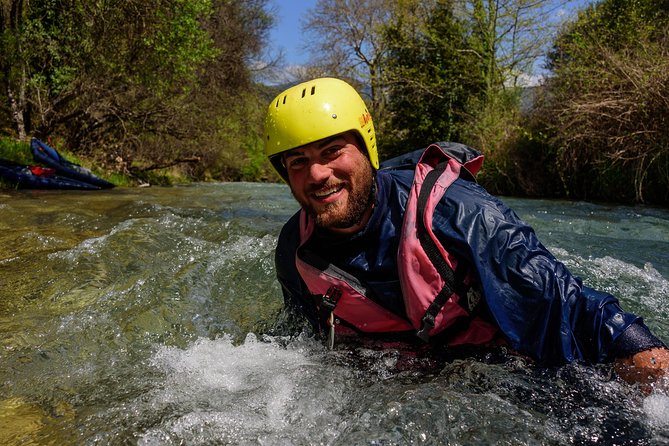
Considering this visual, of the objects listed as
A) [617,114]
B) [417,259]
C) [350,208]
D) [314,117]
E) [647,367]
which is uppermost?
[617,114]

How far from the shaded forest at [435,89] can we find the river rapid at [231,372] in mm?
5609

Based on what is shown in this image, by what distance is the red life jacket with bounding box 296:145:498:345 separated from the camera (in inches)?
88.2

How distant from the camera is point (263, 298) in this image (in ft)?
13.5

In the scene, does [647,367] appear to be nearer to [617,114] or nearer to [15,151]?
[617,114]

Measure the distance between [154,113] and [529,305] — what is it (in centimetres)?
Result: 1349

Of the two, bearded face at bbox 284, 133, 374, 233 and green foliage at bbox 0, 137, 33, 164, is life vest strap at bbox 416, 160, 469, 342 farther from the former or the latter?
green foliage at bbox 0, 137, 33, 164

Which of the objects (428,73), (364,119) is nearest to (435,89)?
(428,73)

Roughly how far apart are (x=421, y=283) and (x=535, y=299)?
1.53 feet

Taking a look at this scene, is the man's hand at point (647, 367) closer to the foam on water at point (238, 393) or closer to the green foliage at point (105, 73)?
the foam on water at point (238, 393)

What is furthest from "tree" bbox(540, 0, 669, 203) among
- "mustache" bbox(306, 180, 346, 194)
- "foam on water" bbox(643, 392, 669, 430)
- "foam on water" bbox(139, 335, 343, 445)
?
"foam on water" bbox(139, 335, 343, 445)

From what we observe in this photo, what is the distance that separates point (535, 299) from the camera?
206 centimetres

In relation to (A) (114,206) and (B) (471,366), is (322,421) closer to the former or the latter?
(B) (471,366)

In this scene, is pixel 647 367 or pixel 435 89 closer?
pixel 647 367

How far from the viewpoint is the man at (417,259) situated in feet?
6.83
